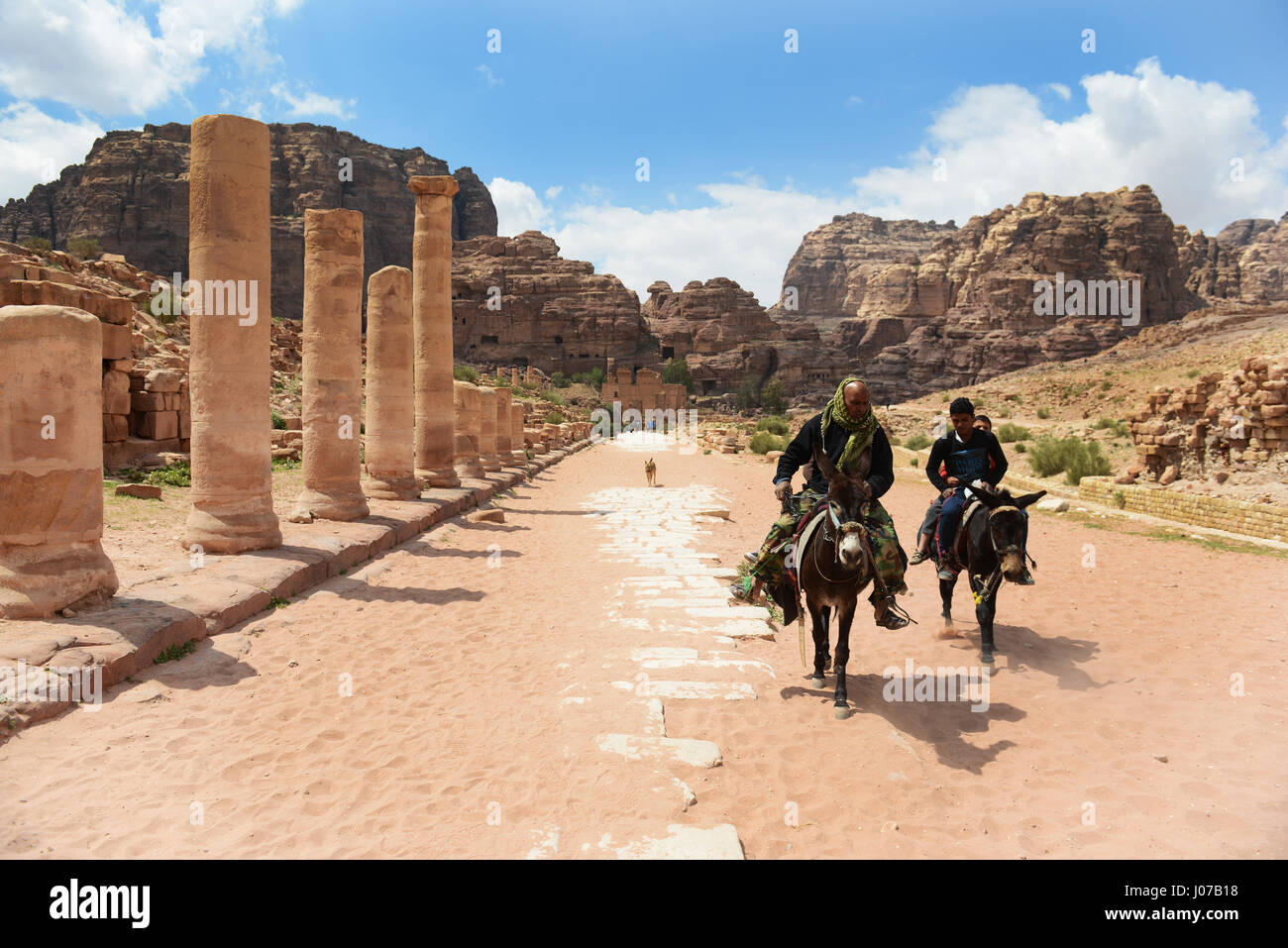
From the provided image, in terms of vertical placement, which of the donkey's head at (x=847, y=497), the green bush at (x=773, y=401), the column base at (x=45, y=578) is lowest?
the column base at (x=45, y=578)

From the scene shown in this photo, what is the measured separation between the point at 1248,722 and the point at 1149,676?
0.98 meters

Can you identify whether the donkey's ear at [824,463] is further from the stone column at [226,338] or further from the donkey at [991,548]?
the stone column at [226,338]

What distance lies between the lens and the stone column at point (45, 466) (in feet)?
18.8

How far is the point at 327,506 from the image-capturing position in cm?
1134

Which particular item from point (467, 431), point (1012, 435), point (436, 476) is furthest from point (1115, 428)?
point (436, 476)

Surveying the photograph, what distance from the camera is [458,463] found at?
1906 cm

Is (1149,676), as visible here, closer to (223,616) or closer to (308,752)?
(308,752)

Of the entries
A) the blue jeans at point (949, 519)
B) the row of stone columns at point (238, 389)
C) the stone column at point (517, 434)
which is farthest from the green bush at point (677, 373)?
the blue jeans at point (949, 519)

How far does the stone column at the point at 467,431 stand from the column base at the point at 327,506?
23.8ft

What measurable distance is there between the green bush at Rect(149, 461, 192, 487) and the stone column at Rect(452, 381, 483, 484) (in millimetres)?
6202

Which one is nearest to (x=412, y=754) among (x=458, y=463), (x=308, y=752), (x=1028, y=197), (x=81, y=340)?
(x=308, y=752)

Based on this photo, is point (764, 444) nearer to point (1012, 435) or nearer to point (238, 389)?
point (1012, 435)

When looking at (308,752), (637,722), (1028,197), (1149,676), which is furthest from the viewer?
(1028,197)

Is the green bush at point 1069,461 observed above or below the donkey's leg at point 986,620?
above
